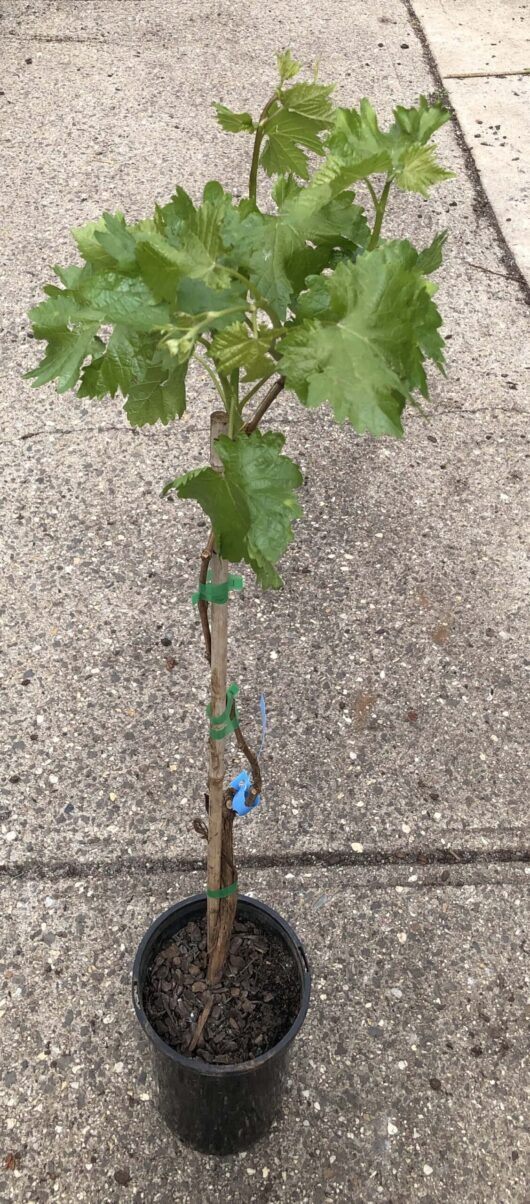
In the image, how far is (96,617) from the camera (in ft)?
9.87

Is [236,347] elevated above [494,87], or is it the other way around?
[236,347]

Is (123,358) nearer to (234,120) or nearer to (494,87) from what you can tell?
(234,120)

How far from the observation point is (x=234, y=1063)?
6.22ft

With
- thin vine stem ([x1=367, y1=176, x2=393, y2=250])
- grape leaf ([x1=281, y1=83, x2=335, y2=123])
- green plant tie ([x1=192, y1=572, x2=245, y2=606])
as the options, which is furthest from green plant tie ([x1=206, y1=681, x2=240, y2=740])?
grape leaf ([x1=281, y1=83, x2=335, y2=123])

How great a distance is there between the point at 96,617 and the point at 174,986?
4.18 feet

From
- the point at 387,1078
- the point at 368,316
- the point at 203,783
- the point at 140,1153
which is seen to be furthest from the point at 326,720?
the point at 368,316

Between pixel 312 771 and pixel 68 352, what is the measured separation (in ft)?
5.45

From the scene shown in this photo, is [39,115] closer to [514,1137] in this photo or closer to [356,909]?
[356,909]

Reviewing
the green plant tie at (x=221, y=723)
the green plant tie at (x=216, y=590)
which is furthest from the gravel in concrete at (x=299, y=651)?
the green plant tie at (x=216, y=590)

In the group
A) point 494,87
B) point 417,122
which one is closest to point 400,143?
point 417,122

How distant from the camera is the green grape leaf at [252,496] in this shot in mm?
1242

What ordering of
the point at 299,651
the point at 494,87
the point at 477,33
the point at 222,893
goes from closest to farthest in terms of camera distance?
the point at 222,893
the point at 299,651
the point at 494,87
the point at 477,33

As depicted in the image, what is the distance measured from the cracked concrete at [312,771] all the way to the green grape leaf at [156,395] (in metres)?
1.44

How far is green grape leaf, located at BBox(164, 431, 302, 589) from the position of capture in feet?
4.08
